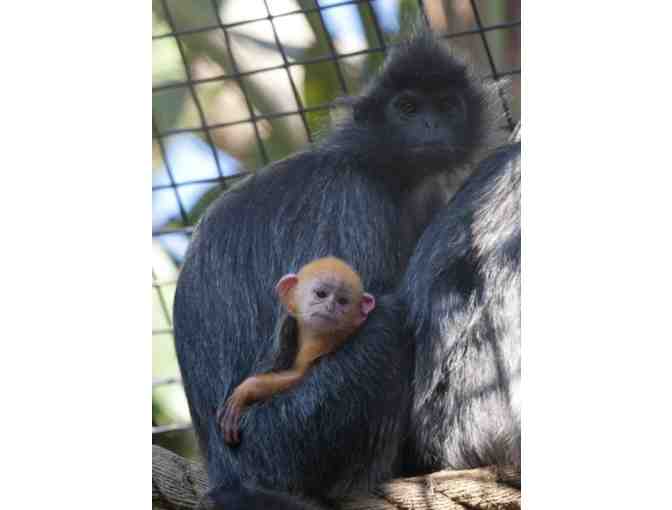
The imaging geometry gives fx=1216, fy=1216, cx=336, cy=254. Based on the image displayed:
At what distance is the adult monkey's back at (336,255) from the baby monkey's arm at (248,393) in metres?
0.02

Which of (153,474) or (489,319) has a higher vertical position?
(489,319)

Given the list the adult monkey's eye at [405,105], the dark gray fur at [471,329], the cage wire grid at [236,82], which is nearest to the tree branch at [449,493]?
the dark gray fur at [471,329]

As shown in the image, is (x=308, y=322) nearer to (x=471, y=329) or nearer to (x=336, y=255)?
(x=336, y=255)

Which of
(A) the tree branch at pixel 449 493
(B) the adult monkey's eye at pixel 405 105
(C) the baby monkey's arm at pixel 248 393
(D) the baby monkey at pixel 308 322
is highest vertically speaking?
(B) the adult monkey's eye at pixel 405 105

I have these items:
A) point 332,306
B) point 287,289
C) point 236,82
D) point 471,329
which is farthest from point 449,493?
point 236,82

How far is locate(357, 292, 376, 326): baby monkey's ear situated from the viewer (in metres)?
3.07

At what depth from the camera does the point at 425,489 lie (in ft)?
9.92

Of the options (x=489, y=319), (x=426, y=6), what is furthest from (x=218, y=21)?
(x=489, y=319)

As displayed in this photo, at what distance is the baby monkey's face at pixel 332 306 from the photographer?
120 inches
